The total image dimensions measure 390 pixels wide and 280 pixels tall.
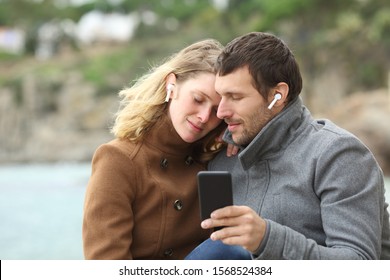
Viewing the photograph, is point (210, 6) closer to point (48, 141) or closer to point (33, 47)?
point (33, 47)

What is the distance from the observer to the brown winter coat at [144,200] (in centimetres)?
164

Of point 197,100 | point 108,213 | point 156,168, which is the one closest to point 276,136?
point 197,100

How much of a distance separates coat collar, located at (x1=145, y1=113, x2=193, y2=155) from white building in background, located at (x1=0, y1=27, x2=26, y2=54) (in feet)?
111

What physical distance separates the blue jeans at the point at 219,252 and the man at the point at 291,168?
107 mm

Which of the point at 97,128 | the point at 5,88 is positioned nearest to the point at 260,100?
the point at 97,128

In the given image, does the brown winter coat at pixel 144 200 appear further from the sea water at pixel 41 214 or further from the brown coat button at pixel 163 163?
the sea water at pixel 41 214

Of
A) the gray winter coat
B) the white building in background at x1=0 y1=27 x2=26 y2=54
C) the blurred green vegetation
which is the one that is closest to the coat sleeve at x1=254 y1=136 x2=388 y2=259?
the gray winter coat

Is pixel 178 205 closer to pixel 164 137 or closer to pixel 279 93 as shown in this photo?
pixel 164 137

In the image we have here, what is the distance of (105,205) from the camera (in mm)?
1635

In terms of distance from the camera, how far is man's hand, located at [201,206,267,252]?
130 centimetres

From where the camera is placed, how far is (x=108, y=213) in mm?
1634

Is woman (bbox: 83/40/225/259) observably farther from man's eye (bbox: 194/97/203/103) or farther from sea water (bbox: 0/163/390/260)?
sea water (bbox: 0/163/390/260)

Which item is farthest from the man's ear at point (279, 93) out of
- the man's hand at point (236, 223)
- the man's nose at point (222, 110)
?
the man's hand at point (236, 223)

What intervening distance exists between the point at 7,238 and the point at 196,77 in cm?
942
